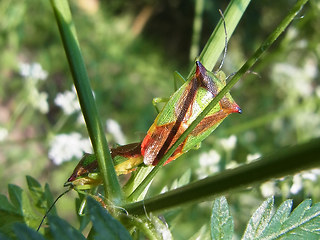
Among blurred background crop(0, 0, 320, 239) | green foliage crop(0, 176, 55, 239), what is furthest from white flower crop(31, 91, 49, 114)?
green foliage crop(0, 176, 55, 239)

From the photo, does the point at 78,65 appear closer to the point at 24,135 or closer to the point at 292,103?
the point at 292,103

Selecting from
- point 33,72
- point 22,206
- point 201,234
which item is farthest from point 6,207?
point 33,72

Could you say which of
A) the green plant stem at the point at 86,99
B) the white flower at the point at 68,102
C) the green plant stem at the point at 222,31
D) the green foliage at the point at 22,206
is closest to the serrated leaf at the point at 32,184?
the green foliage at the point at 22,206

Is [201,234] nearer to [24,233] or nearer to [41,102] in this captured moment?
[24,233]

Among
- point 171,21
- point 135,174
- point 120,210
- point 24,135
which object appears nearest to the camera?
point 120,210

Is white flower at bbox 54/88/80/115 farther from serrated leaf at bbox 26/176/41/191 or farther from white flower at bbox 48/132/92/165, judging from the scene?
serrated leaf at bbox 26/176/41/191

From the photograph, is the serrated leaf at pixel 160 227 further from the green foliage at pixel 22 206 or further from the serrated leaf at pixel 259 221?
the green foliage at pixel 22 206

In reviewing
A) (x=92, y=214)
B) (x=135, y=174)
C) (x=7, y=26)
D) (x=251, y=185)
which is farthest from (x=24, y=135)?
(x=251, y=185)
